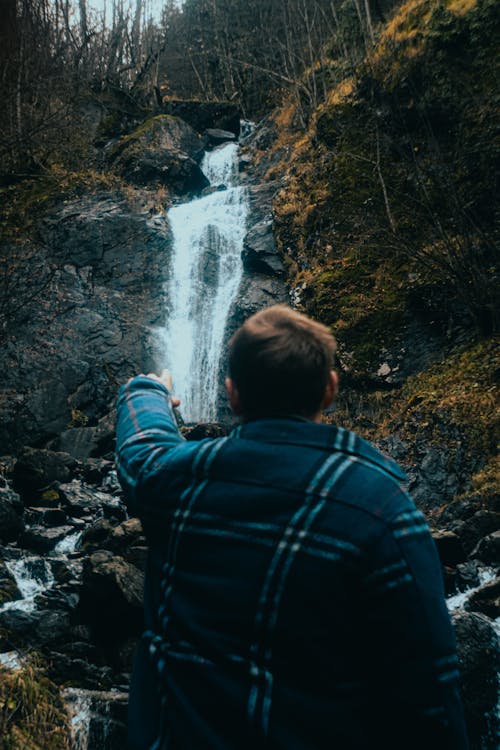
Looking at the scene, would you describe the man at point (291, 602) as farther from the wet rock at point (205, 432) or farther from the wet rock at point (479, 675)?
the wet rock at point (205, 432)

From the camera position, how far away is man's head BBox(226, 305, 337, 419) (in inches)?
47.2

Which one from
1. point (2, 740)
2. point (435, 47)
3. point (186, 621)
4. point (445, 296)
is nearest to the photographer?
point (186, 621)

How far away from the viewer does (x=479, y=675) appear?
11.4 ft

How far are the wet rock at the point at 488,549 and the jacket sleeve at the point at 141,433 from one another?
5.08 m

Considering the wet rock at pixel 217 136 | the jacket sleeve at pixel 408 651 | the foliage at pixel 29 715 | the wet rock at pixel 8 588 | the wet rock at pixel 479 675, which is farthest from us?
the wet rock at pixel 217 136

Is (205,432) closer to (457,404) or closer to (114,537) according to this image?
(114,537)

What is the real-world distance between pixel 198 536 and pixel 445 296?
989 centimetres

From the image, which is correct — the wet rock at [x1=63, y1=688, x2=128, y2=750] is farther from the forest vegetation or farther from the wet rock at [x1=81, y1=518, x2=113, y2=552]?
the wet rock at [x1=81, y1=518, x2=113, y2=552]

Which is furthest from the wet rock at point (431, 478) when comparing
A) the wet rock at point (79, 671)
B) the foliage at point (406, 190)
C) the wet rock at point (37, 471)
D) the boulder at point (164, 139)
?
the boulder at point (164, 139)

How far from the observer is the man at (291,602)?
0.98 m

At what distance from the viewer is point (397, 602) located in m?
0.98

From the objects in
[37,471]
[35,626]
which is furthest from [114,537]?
[37,471]

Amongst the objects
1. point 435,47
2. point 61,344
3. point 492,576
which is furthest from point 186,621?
point 435,47

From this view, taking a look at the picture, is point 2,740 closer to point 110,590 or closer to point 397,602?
point 110,590
